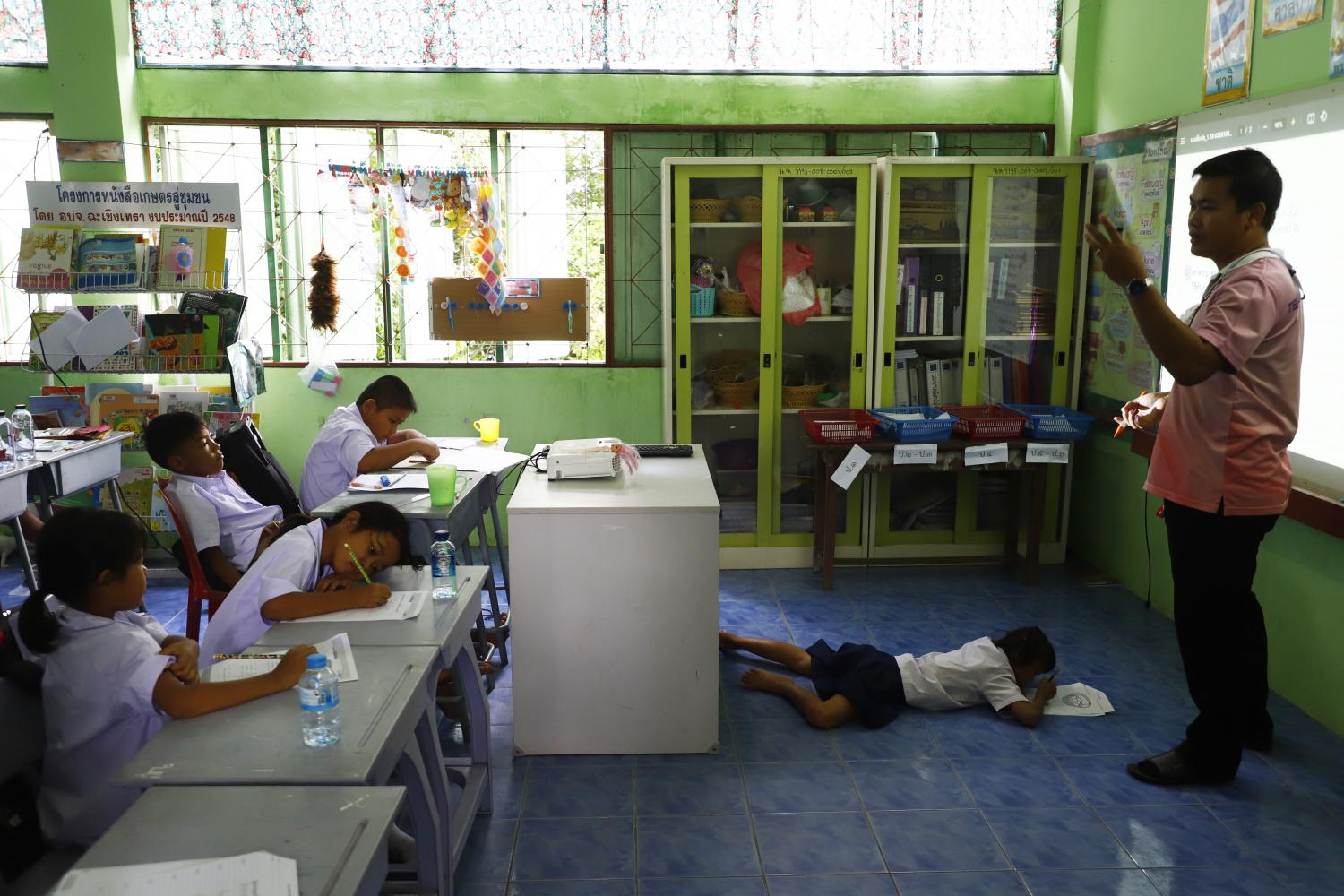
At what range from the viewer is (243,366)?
15.4 feet

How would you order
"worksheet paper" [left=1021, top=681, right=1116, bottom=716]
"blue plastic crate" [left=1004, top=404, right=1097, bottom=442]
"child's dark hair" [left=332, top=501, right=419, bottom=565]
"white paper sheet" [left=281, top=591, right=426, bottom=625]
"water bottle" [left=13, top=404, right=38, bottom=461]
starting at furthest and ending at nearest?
"blue plastic crate" [left=1004, top=404, right=1097, bottom=442] → "water bottle" [left=13, top=404, right=38, bottom=461] → "worksheet paper" [left=1021, top=681, right=1116, bottom=716] → "child's dark hair" [left=332, top=501, right=419, bottom=565] → "white paper sheet" [left=281, top=591, right=426, bottom=625]

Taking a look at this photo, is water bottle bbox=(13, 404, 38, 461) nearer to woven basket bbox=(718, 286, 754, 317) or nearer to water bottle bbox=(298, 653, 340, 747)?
water bottle bbox=(298, 653, 340, 747)

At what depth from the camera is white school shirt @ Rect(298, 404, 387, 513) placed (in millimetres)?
3941

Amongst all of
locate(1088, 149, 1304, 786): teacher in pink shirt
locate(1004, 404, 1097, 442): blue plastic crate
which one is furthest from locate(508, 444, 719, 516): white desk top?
locate(1004, 404, 1097, 442): blue plastic crate

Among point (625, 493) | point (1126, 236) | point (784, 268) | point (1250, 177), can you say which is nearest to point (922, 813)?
point (625, 493)

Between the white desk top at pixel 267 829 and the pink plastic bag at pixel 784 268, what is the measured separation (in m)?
3.77

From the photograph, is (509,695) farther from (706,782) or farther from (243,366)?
(243,366)

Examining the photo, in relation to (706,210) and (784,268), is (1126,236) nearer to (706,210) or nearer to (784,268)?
(784,268)

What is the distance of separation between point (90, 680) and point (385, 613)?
627 millimetres

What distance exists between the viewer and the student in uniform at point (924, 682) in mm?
3465

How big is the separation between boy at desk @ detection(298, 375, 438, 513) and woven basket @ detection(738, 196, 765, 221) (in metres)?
1.98

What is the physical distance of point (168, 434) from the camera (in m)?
3.39

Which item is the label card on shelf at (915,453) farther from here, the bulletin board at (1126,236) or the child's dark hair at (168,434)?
the child's dark hair at (168,434)

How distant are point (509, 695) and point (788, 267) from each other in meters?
2.55
